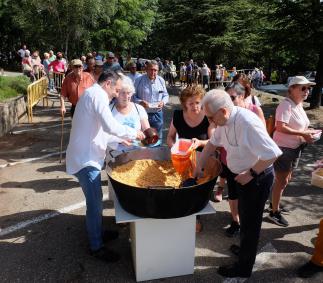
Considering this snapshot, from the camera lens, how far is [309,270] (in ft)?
11.3

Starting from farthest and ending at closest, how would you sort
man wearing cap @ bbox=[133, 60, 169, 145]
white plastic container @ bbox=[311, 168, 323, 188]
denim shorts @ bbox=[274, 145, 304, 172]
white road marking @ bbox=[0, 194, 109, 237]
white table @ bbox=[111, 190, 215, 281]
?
1. man wearing cap @ bbox=[133, 60, 169, 145]
2. white road marking @ bbox=[0, 194, 109, 237]
3. denim shorts @ bbox=[274, 145, 304, 172]
4. white plastic container @ bbox=[311, 168, 323, 188]
5. white table @ bbox=[111, 190, 215, 281]

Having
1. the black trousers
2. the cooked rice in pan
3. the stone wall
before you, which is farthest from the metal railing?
the black trousers

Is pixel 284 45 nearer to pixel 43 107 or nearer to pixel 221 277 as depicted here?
pixel 43 107

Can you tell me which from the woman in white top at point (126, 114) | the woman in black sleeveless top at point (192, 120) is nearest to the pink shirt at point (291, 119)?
the woman in black sleeveless top at point (192, 120)

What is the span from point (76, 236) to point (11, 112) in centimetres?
610

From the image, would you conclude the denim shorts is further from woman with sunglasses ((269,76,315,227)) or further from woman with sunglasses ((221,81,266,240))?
woman with sunglasses ((221,81,266,240))

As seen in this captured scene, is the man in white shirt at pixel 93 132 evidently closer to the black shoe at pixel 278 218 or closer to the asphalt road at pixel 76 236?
the asphalt road at pixel 76 236

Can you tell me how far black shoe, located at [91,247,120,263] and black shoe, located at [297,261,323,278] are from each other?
1838 millimetres

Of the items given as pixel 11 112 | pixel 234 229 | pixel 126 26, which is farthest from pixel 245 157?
pixel 126 26

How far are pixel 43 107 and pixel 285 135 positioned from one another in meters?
10.1

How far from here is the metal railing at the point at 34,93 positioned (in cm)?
995

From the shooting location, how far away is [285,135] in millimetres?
4113

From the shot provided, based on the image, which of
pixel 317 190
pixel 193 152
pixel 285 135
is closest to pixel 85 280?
pixel 193 152

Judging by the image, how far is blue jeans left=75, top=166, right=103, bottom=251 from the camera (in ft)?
11.1
